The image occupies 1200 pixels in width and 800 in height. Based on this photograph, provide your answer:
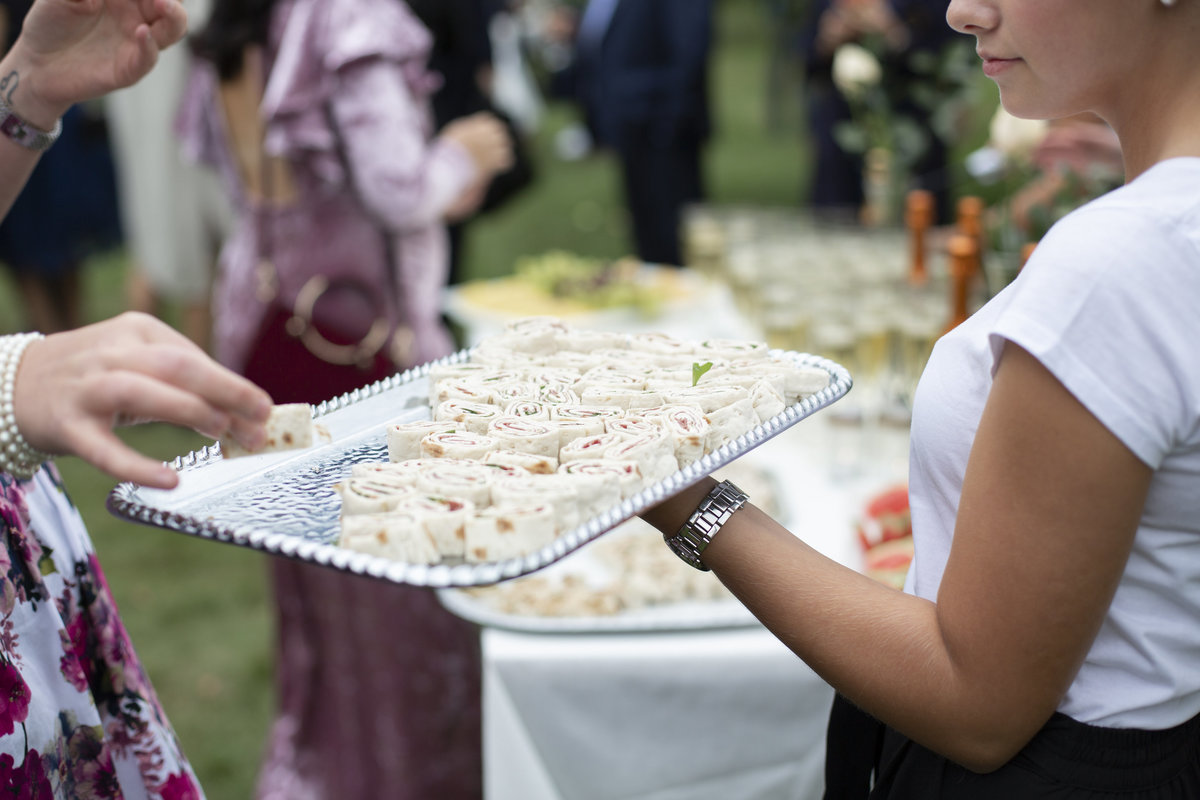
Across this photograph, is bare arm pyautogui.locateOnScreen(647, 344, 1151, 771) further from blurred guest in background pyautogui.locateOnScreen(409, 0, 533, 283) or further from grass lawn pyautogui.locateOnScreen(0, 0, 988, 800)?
blurred guest in background pyautogui.locateOnScreen(409, 0, 533, 283)

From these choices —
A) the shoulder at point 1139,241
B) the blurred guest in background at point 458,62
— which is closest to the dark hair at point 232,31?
the blurred guest in background at point 458,62

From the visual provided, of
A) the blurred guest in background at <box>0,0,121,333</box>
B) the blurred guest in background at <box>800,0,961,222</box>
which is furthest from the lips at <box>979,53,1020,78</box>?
the blurred guest in background at <box>0,0,121,333</box>

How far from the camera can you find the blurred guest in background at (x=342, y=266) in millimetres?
2697

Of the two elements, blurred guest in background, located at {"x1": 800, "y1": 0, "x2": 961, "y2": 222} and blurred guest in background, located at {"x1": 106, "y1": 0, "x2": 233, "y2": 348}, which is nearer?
blurred guest in background, located at {"x1": 800, "y1": 0, "x2": 961, "y2": 222}

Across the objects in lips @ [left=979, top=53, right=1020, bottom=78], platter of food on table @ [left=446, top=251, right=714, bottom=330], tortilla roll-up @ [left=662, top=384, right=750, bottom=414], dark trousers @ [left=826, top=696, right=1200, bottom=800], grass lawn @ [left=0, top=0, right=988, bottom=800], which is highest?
lips @ [left=979, top=53, right=1020, bottom=78]

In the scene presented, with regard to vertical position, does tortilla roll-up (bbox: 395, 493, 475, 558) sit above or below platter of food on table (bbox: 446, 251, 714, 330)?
→ above

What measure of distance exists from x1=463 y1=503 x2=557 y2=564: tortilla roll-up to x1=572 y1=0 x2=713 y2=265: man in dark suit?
5.96 meters

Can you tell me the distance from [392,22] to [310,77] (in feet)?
0.81

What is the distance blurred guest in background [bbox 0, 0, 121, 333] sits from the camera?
20.3 ft

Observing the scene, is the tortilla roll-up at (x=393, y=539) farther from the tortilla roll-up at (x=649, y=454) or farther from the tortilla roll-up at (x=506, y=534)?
the tortilla roll-up at (x=649, y=454)

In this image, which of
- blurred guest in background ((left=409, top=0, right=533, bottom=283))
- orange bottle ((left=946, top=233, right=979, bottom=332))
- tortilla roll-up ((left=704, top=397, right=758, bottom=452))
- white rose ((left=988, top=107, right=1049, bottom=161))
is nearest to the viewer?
tortilla roll-up ((left=704, top=397, right=758, bottom=452))

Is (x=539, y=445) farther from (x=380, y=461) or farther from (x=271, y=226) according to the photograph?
(x=271, y=226)

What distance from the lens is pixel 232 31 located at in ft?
9.06

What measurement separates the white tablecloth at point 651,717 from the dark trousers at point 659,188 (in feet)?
17.1
